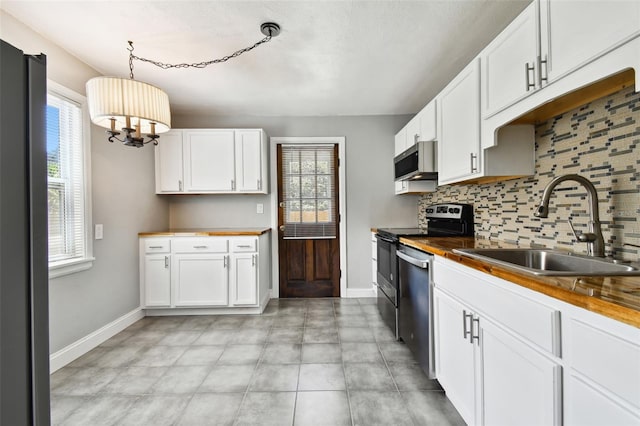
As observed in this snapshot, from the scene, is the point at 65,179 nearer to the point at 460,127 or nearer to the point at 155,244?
the point at 155,244

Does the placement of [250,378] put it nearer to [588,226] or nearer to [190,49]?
[588,226]

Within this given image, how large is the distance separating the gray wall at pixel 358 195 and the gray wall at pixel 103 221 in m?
0.81

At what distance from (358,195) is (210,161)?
1.86 meters

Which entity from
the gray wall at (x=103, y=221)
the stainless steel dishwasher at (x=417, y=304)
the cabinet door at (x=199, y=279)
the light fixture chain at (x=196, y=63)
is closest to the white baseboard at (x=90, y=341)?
the gray wall at (x=103, y=221)

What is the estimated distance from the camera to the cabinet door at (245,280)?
3109 millimetres

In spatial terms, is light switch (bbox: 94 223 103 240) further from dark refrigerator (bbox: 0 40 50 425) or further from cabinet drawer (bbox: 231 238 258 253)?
dark refrigerator (bbox: 0 40 50 425)

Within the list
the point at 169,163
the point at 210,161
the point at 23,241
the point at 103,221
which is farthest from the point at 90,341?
the point at 23,241

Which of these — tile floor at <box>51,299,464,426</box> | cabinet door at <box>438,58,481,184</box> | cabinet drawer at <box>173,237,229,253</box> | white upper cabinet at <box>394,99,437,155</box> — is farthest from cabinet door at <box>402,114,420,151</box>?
cabinet drawer at <box>173,237,229,253</box>

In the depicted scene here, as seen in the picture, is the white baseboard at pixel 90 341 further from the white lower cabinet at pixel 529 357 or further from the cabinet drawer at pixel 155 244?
the white lower cabinet at pixel 529 357

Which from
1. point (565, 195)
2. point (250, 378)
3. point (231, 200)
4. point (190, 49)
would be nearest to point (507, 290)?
point (565, 195)

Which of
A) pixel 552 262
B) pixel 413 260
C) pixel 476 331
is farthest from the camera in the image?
pixel 413 260

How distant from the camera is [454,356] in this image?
5.05 feet

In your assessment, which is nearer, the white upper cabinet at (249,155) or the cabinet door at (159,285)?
the cabinet door at (159,285)

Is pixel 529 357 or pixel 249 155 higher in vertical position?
pixel 249 155
